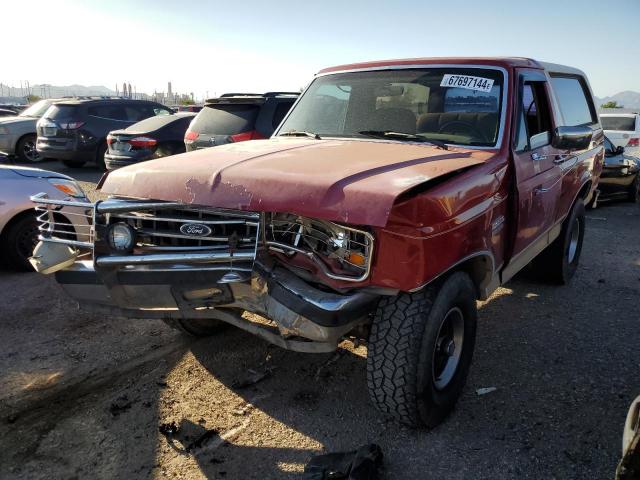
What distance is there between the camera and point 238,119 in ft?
24.1

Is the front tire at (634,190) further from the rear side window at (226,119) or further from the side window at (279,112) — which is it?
the rear side window at (226,119)

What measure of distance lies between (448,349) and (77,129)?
11437 millimetres

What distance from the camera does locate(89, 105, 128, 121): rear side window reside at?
12.4 m

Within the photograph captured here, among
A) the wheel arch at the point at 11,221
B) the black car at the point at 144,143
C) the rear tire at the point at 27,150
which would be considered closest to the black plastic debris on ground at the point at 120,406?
the wheel arch at the point at 11,221

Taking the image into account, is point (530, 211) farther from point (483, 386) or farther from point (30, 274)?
point (30, 274)

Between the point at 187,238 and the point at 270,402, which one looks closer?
the point at 187,238

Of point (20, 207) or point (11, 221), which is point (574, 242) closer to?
point (20, 207)

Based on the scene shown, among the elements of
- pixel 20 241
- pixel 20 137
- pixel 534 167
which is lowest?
pixel 20 241

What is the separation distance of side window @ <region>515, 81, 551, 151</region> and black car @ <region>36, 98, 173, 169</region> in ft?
34.9

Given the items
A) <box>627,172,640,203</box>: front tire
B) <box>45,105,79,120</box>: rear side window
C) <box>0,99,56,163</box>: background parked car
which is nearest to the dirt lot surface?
<box>627,172,640,203</box>: front tire

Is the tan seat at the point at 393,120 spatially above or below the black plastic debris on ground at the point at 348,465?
above

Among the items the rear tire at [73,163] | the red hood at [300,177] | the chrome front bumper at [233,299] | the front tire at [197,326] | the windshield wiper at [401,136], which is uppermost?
the windshield wiper at [401,136]

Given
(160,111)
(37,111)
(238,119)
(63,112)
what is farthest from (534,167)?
(37,111)

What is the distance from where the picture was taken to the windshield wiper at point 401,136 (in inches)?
138
